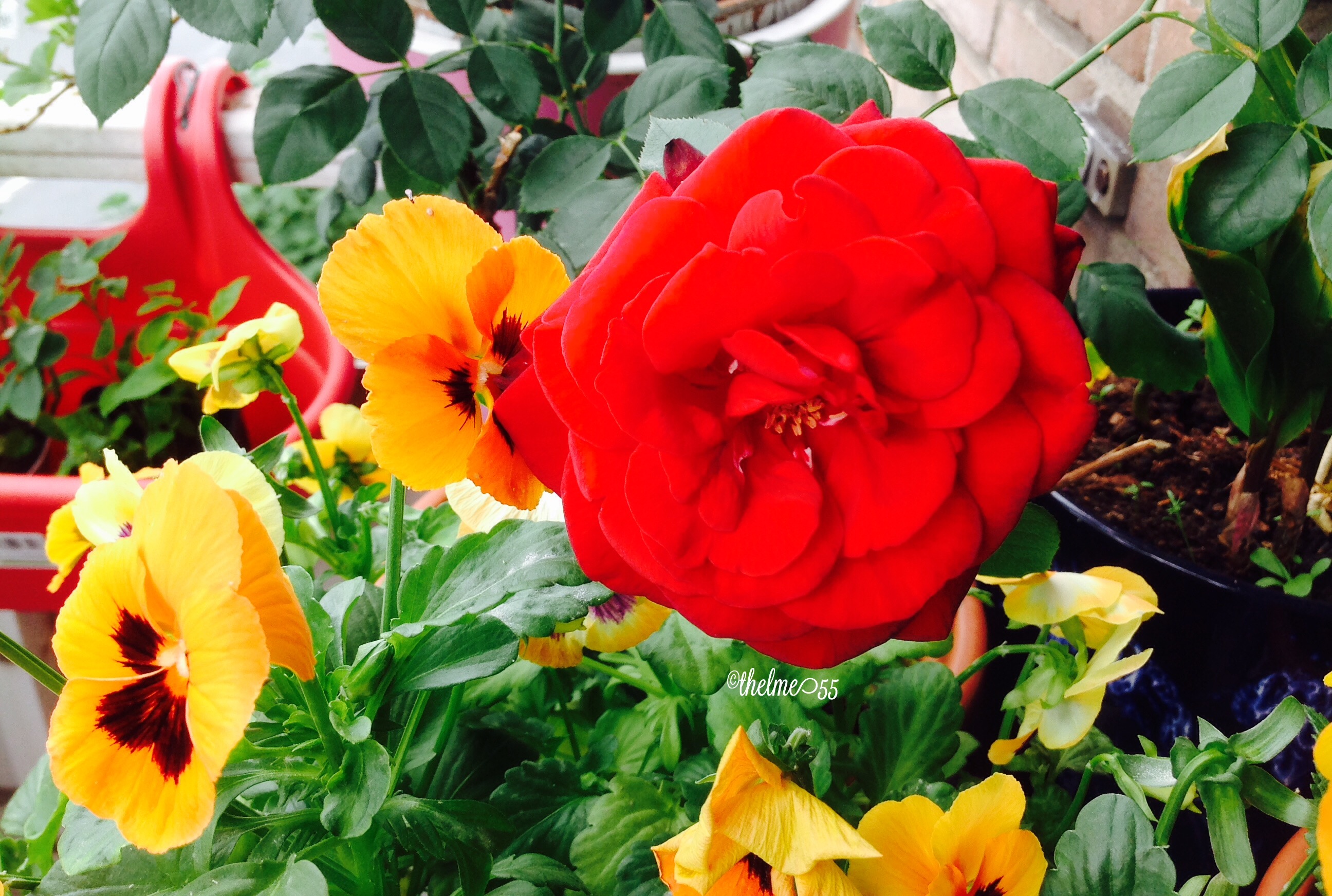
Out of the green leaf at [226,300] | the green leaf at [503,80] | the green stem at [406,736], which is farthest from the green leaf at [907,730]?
the green leaf at [226,300]

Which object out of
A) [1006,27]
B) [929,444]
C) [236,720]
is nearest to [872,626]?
[929,444]

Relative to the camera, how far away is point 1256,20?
433mm

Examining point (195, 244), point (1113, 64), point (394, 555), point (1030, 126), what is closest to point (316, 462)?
point (394, 555)

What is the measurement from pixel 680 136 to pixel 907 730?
31 cm

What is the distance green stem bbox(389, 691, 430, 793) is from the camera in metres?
0.41

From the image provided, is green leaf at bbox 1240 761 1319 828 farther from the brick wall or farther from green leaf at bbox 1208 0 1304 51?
the brick wall

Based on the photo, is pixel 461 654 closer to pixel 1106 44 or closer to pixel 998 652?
pixel 998 652

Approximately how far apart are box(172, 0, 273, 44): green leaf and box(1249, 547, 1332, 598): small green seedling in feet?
2.14

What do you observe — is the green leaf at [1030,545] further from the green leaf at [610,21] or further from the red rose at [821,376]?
the green leaf at [610,21]

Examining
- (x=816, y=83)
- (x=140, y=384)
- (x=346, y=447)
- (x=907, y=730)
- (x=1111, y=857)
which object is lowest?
(x=140, y=384)

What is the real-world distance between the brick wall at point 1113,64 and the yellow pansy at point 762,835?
1.84ft

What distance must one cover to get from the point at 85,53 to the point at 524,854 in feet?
1.61

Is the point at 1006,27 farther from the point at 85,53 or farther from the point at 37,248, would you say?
the point at 37,248

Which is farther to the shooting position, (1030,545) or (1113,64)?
(1113,64)
